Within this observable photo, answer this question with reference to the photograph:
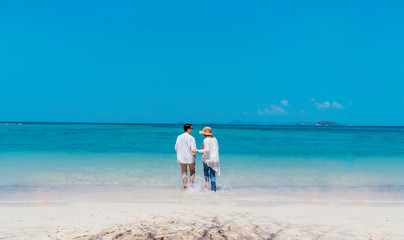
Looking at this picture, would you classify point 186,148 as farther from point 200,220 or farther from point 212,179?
point 200,220

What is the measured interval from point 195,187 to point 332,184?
4117 mm

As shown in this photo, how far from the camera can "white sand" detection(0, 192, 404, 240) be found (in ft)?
13.5

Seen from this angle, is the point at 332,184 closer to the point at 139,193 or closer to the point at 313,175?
the point at 313,175

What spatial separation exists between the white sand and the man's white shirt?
1068mm

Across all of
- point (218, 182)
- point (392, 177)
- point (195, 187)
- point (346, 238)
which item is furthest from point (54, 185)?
point (392, 177)

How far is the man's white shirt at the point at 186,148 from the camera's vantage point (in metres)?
7.52

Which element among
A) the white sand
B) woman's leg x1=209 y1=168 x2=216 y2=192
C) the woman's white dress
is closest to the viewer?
the white sand

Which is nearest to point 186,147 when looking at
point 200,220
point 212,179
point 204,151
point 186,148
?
point 186,148

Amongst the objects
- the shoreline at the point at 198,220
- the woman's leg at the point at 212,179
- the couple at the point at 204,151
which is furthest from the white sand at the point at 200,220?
the couple at the point at 204,151

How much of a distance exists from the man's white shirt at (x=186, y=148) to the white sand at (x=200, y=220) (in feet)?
3.50

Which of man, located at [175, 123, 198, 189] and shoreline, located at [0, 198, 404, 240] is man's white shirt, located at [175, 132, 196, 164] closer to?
man, located at [175, 123, 198, 189]

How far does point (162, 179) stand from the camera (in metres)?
9.53

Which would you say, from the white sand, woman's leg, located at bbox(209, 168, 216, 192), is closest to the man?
woman's leg, located at bbox(209, 168, 216, 192)

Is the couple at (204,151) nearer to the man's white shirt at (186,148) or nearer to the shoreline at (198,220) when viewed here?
the man's white shirt at (186,148)
